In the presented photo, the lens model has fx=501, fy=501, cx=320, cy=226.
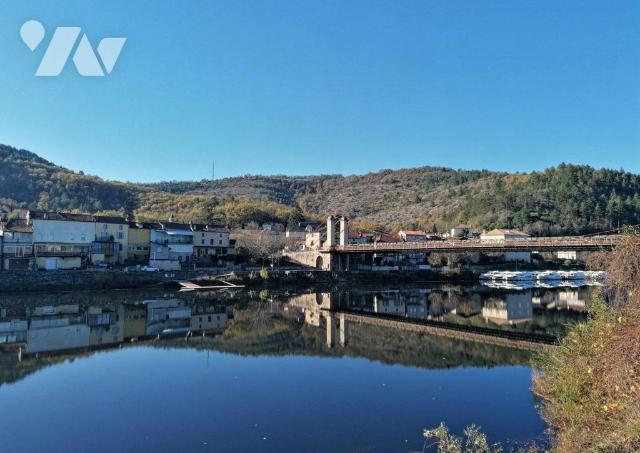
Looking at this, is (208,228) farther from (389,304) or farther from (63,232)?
(389,304)

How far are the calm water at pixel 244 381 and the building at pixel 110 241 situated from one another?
16912mm

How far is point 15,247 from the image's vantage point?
4128 centimetres

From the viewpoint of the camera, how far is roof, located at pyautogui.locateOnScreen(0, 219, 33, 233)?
4131 cm

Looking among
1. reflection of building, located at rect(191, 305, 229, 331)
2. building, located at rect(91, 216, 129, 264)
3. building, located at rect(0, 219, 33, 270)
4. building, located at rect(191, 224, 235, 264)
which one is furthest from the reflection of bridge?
building, located at rect(0, 219, 33, 270)

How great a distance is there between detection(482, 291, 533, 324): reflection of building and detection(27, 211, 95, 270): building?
1344 inches

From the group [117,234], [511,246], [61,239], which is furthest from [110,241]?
[511,246]

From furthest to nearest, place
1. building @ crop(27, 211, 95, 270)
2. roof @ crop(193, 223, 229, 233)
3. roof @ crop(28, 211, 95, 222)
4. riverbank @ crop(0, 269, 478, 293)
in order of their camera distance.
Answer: roof @ crop(193, 223, 229, 233), roof @ crop(28, 211, 95, 222), building @ crop(27, 211, 95, 270), riverbank @ crop(0, 269, 478, 293)

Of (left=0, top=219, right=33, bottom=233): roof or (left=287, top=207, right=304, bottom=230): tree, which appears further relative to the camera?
(left=287, top=207, right=304, bottom=230): tree

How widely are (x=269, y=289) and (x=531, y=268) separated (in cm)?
4504

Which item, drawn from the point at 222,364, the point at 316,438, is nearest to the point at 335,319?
the point at 222,364

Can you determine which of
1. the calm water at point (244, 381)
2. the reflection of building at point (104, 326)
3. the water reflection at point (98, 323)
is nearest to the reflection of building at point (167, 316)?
the water reflection at point (98, 323)

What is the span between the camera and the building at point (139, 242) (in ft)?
166

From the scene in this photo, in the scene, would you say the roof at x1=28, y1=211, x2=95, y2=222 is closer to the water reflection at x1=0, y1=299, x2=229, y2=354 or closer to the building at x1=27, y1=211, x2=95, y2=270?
the building at x1=27, y1=211, x2=95, y2=270

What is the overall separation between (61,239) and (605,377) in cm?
4600
